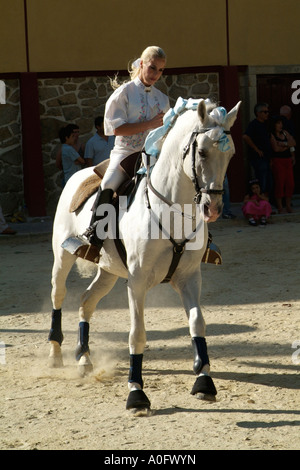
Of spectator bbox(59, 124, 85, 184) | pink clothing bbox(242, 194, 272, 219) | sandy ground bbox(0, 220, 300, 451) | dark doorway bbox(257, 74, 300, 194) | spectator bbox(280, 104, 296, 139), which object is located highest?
dark doorway bbox(257, 74, 300, 194)

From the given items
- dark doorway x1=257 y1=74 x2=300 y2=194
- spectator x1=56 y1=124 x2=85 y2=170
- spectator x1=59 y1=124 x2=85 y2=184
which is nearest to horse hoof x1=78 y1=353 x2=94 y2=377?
spectator x1=59 y1=124 x2=85 y2=184

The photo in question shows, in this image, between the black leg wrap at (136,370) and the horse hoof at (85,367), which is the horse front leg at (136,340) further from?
the horse hoof at (85,367)

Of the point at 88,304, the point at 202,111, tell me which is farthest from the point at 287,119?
the point at 202,111

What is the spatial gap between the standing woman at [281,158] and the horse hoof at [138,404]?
33.2 ft

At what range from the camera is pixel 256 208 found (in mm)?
14094

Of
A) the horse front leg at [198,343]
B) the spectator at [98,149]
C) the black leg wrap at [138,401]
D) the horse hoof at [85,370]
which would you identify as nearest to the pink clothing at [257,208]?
the spectator at [98,149]

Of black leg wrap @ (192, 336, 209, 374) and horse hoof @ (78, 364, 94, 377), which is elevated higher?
black leg wrap @ (192, 336, 209, 374)

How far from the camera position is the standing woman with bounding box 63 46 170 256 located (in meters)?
5.90

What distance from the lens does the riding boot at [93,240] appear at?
6.07 metres

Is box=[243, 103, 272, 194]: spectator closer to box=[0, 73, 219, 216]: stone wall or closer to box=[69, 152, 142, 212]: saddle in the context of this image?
box=[0, 73, 219, 216]: stone wall

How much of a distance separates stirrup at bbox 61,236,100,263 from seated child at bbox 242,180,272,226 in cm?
788

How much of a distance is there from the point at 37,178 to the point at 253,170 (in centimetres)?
452

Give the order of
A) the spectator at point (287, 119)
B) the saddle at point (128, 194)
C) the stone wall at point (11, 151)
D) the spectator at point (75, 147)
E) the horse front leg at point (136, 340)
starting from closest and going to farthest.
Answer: the horse front leg at point (136, 340) < the saddle at point (128, 194) < the spectator at point (75, 147) < the stone wall at point (11, 151) < the spectator at point (287, 119)

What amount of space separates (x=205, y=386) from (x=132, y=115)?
2.07m
